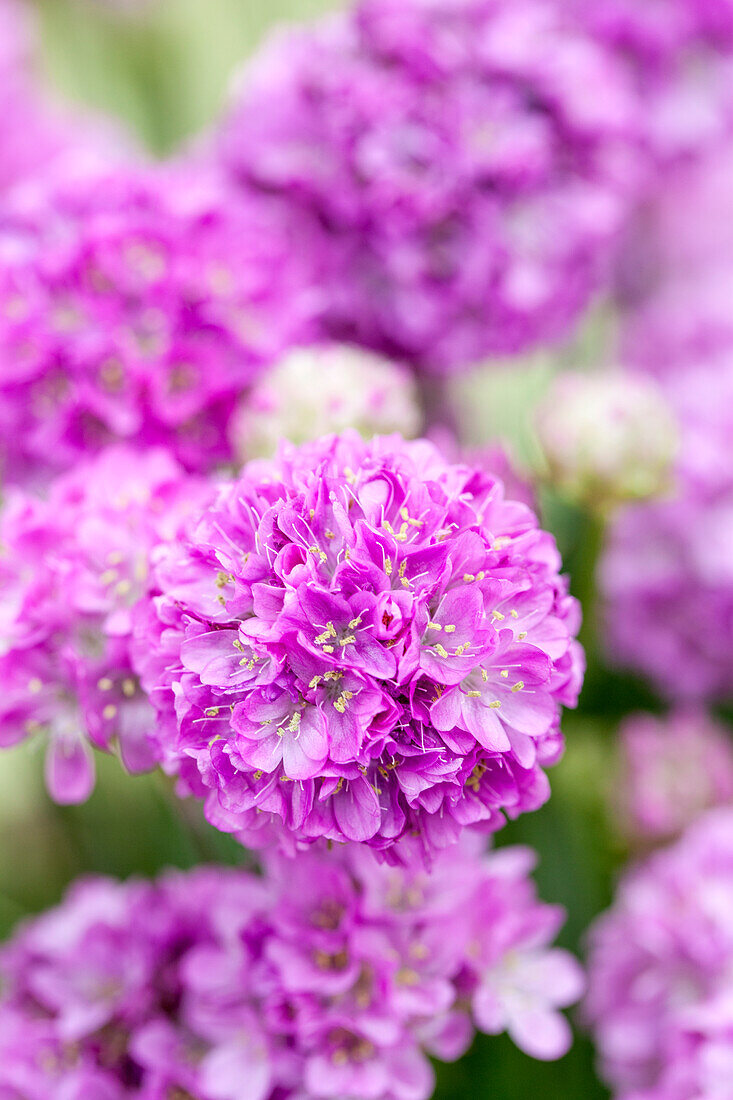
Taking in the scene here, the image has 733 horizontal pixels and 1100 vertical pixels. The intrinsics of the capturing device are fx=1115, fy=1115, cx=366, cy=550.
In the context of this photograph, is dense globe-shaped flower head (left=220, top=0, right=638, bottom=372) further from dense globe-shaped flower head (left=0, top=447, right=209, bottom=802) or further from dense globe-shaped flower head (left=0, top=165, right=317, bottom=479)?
dense globe-shaped flower head (left=0, top=447, right=209, bottom=802)

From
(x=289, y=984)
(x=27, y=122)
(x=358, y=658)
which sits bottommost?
(x=289, y=984)

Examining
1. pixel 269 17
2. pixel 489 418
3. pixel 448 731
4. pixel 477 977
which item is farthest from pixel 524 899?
pixel 269 17

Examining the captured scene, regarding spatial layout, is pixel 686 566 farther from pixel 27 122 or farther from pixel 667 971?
pixel 27 122

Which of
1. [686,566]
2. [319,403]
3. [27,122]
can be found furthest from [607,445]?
[27,122]

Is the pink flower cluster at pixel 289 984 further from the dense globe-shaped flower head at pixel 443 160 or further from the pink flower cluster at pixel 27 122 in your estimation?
the pink flower cluster at pixel 27 122

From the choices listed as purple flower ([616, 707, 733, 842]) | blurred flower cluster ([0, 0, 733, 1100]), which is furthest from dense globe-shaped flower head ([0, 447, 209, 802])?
purple flower ([616, 707, 733, 842])

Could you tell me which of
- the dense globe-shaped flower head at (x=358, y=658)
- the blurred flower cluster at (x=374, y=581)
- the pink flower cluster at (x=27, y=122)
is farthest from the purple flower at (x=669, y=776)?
the pink flower cluster at (x=27, y=122)
